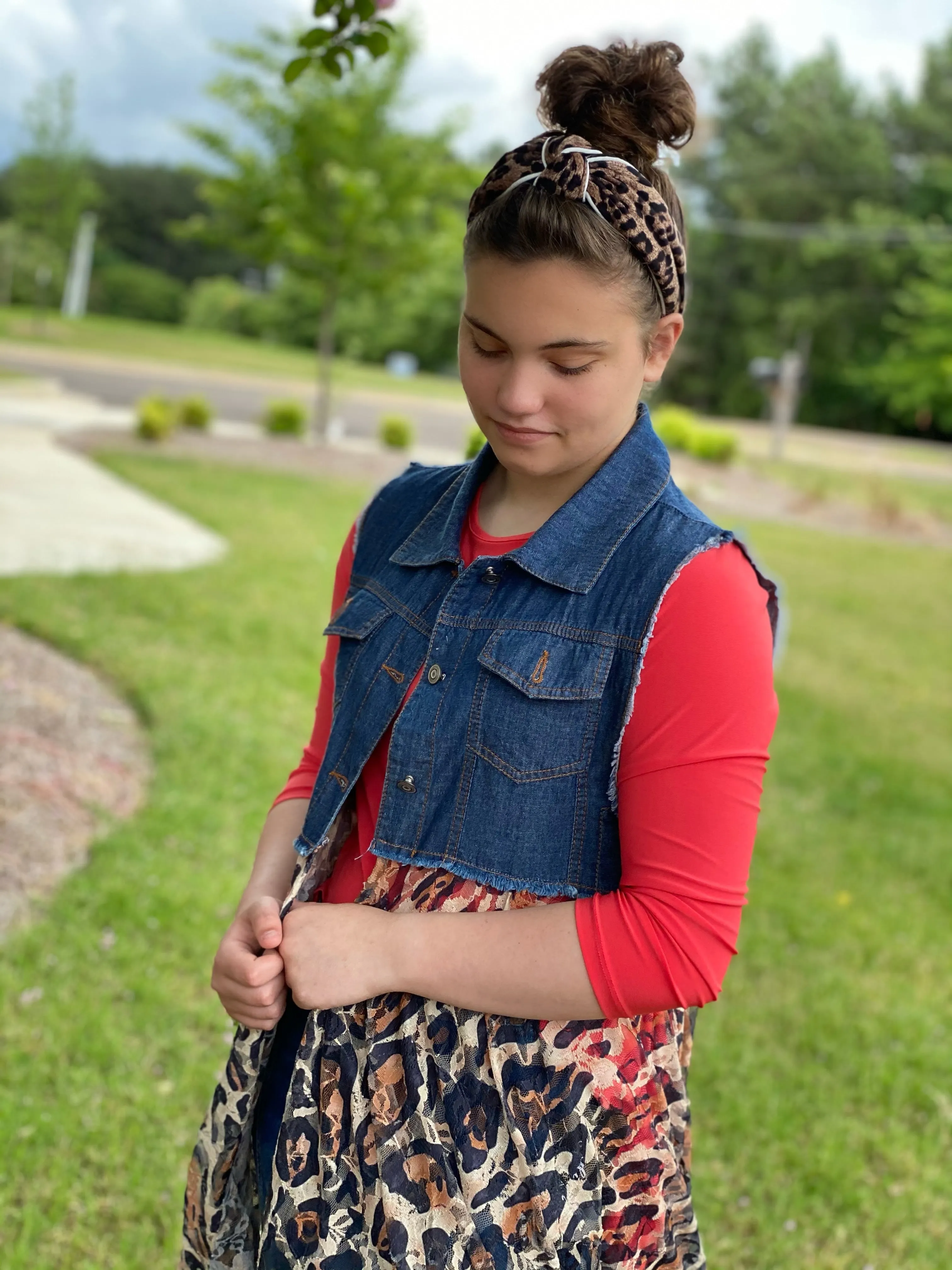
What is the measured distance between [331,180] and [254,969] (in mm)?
14494

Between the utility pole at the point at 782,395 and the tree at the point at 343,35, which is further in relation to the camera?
the utility pole at the point at 782,395

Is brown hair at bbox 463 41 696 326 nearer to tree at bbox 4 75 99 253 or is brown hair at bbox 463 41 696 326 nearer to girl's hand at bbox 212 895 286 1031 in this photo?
girl's hand at bbox 212 895 286 1031

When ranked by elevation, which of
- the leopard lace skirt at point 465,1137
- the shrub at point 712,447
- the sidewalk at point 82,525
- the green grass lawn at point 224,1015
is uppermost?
the shrub at point 712,447

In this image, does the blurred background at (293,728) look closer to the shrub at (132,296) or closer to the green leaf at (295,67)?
the green leaf at (295,67)

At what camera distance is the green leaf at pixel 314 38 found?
2.53m

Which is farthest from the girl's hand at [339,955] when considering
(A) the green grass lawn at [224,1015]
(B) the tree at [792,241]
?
(B) the tree at [792,241]

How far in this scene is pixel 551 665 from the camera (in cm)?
120

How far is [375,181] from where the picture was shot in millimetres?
14508

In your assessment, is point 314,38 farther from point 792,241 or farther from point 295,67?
point 792,241

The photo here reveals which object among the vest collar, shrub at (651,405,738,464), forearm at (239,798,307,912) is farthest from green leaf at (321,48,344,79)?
shrub at (651,405,738,464)

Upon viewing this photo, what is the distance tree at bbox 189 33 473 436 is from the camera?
14.4m

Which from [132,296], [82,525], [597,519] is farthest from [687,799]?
[132,296]

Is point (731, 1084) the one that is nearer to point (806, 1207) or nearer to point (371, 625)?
point (806, 1207)

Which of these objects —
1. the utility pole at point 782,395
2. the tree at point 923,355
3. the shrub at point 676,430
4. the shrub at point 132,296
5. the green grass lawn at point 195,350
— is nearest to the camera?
the shrub at point 676,430
